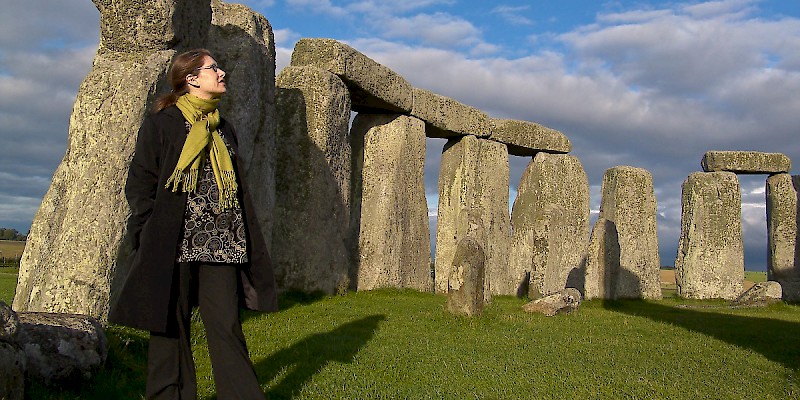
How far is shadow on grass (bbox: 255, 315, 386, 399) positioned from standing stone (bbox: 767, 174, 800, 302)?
1887 centimetres

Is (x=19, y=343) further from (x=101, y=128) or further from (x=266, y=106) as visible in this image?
(x=266, y=106)

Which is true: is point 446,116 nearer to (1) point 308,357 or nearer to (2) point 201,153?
(1) point 308,357

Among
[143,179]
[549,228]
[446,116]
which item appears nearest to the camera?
[143,179]

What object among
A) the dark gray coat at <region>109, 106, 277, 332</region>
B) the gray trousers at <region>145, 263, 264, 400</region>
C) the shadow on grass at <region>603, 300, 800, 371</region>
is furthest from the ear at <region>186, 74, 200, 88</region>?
the shadow on grass at <region>603, 300, 800, 371</region>

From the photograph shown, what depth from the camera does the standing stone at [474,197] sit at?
1927 cm

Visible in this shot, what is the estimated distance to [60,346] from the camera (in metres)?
5.86

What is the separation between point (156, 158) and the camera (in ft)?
15.0

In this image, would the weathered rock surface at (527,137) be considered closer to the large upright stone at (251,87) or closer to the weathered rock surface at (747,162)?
the weathered rock surface at (747,162)

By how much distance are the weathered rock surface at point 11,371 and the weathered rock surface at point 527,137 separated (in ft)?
54.6

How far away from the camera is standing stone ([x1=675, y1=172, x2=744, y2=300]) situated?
2344cm

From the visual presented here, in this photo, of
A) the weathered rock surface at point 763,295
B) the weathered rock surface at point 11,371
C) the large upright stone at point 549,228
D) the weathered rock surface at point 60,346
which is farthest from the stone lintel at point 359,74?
the weathered rock surface at point 11,371

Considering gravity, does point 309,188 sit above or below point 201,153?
above

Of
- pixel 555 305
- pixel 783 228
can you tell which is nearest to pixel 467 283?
pixel 555 305

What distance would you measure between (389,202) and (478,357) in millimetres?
8663
